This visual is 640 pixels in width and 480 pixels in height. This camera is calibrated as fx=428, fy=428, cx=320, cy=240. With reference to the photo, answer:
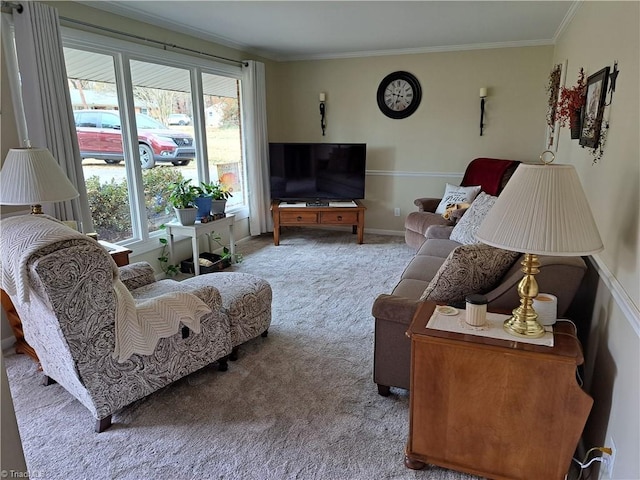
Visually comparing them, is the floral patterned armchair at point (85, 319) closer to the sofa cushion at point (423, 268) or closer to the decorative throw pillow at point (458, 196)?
the sofa cushion at point (423, 268)

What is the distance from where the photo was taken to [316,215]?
517cm

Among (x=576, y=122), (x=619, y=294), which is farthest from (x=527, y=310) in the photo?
(x=576, y=122)

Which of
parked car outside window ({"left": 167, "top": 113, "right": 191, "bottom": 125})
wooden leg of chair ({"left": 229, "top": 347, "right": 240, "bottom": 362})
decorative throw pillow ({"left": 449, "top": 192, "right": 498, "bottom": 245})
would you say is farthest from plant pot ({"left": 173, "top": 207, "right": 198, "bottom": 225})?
decorative throw pillow ({"left": 449, "top": 192, "right": 498, "bottom": 245})

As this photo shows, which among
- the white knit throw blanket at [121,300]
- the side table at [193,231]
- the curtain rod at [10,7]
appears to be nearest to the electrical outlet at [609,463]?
the white knit throw blanket at [121,300]

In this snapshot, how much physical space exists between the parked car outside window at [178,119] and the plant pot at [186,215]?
0.89 metres

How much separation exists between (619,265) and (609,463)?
2.33 feet

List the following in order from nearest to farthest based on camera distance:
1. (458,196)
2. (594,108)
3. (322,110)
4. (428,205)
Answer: (594,108) < (458,196) < (428,205) < (322,110)

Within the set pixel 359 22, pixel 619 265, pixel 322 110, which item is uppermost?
pixel 359 22

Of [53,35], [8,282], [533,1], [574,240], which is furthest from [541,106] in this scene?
[8,282]

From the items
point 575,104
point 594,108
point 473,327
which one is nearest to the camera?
point 473,327

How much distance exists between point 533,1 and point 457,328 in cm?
285

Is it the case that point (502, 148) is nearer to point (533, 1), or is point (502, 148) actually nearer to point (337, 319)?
point (533, 1)

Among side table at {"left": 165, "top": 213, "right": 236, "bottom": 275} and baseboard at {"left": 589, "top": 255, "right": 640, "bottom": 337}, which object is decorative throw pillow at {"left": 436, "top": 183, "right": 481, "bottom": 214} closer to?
side table at {"left": 165, "top": 213, "right": 236, "bottom": 275}

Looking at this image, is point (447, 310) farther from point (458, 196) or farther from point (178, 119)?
point (178, 119)
